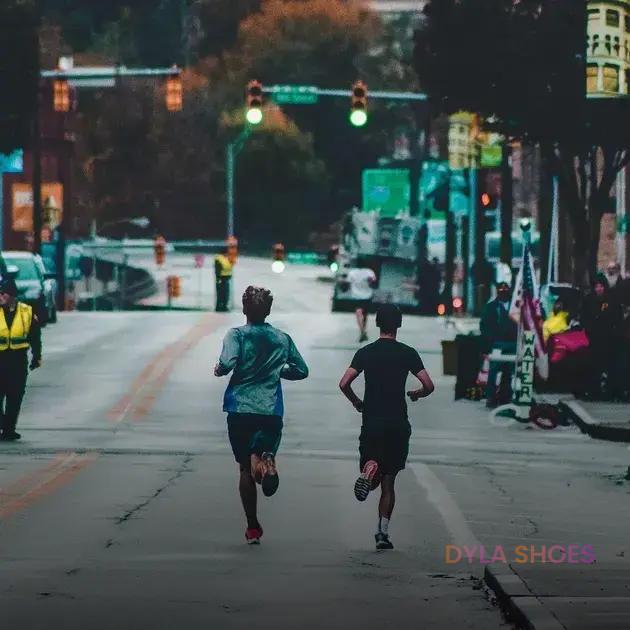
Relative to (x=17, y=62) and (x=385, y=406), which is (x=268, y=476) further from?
(x=17, y=62)

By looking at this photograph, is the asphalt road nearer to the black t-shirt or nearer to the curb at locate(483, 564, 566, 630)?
the curb at locate(483, 564, 566, 630)

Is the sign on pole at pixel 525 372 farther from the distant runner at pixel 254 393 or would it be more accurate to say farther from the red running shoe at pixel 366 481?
the red running shoe at pixel 366 481

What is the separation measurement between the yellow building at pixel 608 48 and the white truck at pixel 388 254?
39312 millimetres

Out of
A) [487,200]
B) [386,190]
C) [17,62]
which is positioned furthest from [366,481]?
[386,190]

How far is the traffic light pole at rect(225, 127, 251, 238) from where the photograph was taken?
110 m

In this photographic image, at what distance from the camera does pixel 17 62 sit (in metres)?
45.4

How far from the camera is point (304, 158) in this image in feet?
Answer: 382

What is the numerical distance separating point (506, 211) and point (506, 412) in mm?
20813

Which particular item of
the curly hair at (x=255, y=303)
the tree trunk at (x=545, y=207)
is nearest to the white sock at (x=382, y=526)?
the curly hair at (x=255, y=303)

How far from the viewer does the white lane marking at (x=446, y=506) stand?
14.9 meters

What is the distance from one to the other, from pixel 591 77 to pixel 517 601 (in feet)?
90.6

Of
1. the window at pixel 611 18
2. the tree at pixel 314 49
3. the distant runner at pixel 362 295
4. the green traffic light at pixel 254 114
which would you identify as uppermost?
the tree at pixel 314 49

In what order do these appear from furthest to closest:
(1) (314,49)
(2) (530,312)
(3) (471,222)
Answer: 1. (1) (314,49)
2. (3) (471,222)
3. (2) (530,312)

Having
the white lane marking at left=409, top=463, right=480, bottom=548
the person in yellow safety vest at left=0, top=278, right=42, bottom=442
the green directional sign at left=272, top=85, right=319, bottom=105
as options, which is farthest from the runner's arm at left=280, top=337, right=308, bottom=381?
the green directional sign at left=272, top=85, right=319, bottom=105
